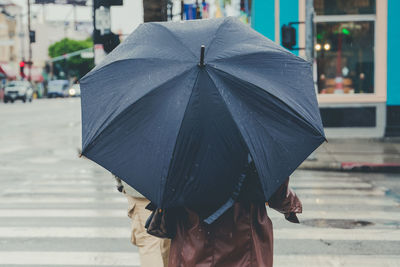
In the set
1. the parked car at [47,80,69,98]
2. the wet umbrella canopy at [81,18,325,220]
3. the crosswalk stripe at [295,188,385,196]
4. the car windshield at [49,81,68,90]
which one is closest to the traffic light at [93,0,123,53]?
the crosswalk stripe at [295,188,385,196]

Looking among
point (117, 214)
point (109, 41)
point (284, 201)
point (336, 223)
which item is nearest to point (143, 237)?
point (284, 201)

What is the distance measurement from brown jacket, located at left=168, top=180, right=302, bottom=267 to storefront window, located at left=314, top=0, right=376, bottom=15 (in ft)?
51.4

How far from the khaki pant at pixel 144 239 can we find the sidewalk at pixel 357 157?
8829mm

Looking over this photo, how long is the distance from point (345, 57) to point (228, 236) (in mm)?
15669

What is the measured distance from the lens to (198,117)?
2805 millimetres

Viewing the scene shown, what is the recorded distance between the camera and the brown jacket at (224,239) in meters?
2.99

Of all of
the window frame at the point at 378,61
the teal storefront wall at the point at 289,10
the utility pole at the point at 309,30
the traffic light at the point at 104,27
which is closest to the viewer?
the utility pole at the point at 309,30

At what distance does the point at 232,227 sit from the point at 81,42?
101227 mm

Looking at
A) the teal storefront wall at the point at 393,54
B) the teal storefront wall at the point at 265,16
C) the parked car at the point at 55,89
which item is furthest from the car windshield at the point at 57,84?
the teal storefront wall at the point at 393,54

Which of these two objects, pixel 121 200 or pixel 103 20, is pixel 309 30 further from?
pixel 121 200

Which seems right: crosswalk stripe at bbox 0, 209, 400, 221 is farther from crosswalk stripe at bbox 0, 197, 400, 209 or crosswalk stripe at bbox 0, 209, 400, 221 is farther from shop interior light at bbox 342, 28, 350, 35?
shop interior light at bbox 342, 28, 350, 35

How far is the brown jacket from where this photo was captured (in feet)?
9.81

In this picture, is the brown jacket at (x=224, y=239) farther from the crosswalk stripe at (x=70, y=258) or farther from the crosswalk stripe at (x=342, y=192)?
the crosswalk stripe at (x=342, y=192)

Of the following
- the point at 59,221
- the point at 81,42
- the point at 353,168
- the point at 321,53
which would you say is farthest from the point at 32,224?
the point at 81,42
